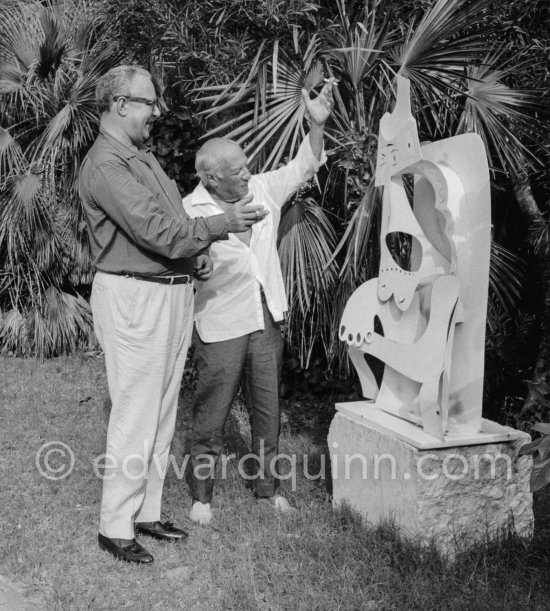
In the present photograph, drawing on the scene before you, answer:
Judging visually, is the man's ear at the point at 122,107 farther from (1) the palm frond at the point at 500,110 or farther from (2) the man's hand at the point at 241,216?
(1) the palm frond at the point at 500,110

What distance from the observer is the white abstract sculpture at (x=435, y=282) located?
365cm

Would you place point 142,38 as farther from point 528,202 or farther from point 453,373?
point 453,373

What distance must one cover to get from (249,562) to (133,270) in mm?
1354

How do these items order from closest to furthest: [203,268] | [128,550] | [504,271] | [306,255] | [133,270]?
[133,270], [128,550], [203,268], [306,255], [504,271]

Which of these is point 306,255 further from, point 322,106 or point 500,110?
point 500,110

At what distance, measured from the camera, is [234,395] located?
14.2ft

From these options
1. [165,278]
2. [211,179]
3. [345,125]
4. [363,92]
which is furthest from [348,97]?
[165,278]

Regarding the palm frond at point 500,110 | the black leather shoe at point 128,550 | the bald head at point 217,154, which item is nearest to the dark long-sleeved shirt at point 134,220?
the bald head at point 217,154

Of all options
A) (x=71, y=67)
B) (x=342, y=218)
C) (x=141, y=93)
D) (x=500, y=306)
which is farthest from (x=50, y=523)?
(x=71, y=67)

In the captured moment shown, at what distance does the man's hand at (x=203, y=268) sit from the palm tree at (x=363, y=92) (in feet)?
3.28

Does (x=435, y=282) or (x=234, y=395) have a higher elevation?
(x=435, y=282)

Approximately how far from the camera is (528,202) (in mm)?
5723

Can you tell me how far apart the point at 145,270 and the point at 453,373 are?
4.58 feet

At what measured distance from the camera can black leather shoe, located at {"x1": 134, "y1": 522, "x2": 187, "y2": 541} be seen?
4047 millimetres
